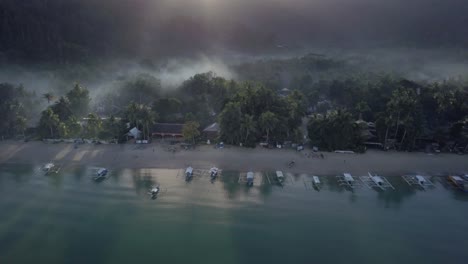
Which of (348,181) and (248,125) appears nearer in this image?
(348,181)

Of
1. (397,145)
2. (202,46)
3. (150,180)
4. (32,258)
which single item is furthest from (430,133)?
(202,46)

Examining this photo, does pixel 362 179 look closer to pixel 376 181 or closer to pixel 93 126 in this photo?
pixel 376 181

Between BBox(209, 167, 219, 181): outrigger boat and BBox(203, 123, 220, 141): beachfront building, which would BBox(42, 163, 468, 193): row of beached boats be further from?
BBox(203, 123, 220, 141): beachfront building

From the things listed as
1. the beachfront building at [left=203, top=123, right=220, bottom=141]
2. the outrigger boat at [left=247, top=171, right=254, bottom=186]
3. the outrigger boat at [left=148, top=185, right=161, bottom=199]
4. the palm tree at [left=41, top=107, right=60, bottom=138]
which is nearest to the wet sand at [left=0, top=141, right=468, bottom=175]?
the outrigger boat at [left=247, top=171, right=254, bottom=186]

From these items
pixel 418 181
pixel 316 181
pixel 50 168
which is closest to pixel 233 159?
pixel 316 181

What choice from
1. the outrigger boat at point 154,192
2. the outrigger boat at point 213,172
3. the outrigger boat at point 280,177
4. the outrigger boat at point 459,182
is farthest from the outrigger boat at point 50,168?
the outrigger boat at point 459,182
